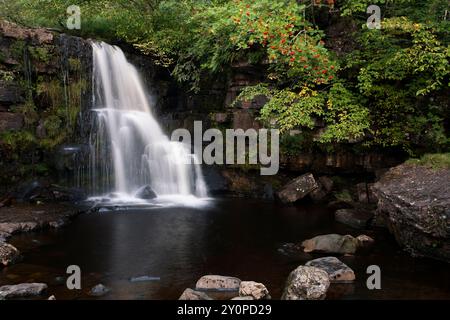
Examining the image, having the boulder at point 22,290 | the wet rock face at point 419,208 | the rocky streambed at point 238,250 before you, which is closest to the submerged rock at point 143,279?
the rocky streambed at point 238,250

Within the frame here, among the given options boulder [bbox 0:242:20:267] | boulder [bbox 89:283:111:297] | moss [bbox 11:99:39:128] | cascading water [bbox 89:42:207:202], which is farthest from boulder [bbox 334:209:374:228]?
moss [bbox 11:99:39:128]

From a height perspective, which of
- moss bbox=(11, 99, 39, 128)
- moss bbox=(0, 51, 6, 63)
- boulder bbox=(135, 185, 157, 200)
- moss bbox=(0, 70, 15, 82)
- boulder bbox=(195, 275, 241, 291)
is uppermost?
moss bbox=(0, 51, 6, 63)

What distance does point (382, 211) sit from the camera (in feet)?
30.0

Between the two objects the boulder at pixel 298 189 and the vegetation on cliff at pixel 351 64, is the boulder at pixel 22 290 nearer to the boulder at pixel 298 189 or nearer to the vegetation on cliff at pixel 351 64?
the vegetation on cliff at pixel 351 64

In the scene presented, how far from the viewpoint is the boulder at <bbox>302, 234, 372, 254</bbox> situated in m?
8.27

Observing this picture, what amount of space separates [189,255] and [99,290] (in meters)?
2.31

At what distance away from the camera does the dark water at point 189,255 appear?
654 cm

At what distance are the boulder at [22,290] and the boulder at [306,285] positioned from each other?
12.5 ft

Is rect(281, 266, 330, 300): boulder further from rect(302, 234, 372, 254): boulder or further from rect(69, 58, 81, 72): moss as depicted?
rect(69, 58, 81, 72): moss

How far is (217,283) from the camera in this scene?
6.44 m

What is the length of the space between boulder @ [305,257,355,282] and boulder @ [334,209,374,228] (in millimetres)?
3537

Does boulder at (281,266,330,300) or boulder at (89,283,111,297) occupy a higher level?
boulder at (281,266,330,300)

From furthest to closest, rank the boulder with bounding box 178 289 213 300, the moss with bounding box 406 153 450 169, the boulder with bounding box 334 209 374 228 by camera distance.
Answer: the boulder with bounding box 334 209 374 228 < the moss with bounding box 406 153 450 169 < the boulder with bounding box 178 289 213 300

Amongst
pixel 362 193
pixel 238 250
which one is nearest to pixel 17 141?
pixel 238 250
